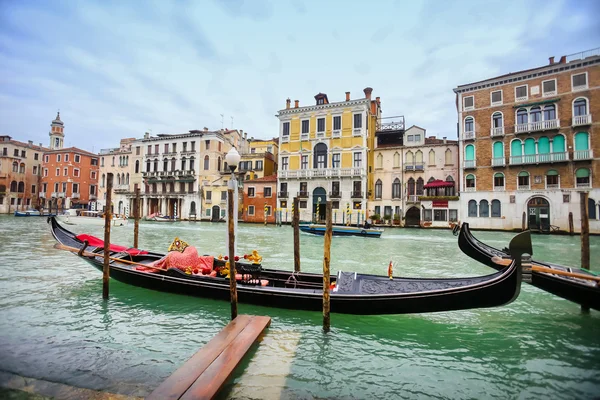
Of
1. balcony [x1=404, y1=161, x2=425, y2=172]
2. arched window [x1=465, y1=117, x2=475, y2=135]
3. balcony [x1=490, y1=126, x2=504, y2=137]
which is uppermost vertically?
arched window [x1=465, y1=117, x2=475, y2=135]

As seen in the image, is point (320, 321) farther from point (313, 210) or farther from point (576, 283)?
point (313, 210)

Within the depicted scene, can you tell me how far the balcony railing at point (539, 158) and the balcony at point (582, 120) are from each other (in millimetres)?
1793

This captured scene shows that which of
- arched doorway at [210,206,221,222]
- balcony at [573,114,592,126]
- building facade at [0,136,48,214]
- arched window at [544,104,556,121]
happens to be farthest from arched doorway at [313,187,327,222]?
building facade at [0,136,48,214]

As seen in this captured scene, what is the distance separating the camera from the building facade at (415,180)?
885 inches

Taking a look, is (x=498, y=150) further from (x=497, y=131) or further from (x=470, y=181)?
(x=470, y=181)

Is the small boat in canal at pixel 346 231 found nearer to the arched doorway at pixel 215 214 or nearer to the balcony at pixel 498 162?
the balcony at pixel 498 162

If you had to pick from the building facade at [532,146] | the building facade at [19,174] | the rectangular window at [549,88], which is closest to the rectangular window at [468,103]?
the building facade at [532,146]

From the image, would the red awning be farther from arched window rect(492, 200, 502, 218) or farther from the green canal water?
the green canal water

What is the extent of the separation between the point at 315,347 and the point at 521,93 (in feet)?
75.5

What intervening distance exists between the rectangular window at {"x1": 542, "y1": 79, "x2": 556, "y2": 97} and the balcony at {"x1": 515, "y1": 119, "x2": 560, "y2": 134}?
5.40 ft

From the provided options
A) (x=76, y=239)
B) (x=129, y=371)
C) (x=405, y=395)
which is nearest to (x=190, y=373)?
(x=129, y=371)

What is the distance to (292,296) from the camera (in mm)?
4344

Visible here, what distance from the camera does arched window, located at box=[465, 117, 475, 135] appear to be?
2147 cm

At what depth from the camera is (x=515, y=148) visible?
2017 centimetres
